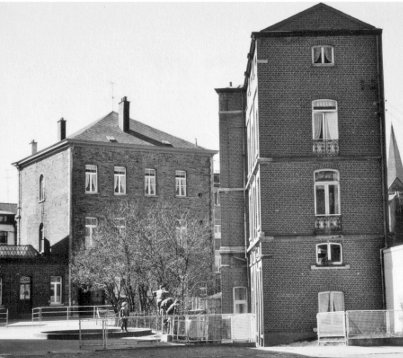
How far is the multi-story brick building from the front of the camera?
174ft

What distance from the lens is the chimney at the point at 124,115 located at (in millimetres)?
56625

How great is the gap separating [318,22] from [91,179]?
26.0 m

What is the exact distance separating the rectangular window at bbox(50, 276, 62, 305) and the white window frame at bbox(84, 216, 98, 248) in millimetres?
2868

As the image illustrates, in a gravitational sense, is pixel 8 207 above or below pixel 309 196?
above

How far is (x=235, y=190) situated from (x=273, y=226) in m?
8.74

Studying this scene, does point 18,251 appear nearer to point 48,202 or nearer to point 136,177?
point 48,202

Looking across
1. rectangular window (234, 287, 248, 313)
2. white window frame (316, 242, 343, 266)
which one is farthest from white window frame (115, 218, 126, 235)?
white window frame (316, 242, 343, 266)

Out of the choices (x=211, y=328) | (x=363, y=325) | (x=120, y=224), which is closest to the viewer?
(x=363, y=325)

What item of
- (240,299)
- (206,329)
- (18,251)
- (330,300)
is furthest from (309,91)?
(18,251)

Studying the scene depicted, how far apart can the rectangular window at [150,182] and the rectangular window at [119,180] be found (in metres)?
1.63

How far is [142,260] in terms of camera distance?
41875mm

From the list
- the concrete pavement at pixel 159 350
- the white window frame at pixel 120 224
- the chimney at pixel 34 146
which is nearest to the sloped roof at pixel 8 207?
the chimney at pixel 34 146

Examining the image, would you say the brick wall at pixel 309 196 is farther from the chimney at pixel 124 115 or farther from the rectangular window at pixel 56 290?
the chimney at pixel 124 115

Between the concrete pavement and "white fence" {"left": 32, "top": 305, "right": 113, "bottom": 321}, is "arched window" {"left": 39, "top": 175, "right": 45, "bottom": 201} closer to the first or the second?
"white fence" {"left": 32, "top": 305, "right": 113, "bottom": 321}
